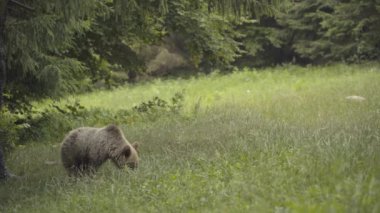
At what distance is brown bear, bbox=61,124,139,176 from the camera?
9.10 m

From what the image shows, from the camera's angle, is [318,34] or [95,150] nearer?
[95,150]

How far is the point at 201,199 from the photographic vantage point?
241 inches

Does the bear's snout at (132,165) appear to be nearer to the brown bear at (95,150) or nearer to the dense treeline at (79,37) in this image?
the brown bear at (95,150)

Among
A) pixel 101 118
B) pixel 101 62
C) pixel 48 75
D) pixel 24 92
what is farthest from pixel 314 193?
pixel 101 62

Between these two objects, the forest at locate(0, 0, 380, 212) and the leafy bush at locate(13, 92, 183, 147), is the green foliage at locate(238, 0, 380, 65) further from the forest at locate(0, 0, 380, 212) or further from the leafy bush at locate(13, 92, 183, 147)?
the leafy bush at locate(13, 92, 183, 147)

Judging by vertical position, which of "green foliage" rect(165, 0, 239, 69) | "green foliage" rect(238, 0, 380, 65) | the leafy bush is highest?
"green foliage" rect(165, 0, 239, 69)

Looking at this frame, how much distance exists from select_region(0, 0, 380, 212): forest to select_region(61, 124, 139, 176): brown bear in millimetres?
253

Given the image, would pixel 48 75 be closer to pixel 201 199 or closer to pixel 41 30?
pixel 41 30

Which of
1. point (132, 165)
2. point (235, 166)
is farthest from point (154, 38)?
point (235, 166)

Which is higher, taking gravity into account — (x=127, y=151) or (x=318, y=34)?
(x=127, y=151)

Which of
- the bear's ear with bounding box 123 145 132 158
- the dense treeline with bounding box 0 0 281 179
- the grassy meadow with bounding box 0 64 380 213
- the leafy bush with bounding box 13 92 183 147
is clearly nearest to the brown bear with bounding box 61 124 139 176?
the bear's ear with bounding box 123 145 132 158

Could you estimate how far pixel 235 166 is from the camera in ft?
24.1

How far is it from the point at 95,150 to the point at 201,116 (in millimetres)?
5763

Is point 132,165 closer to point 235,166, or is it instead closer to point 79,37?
point 235,166
